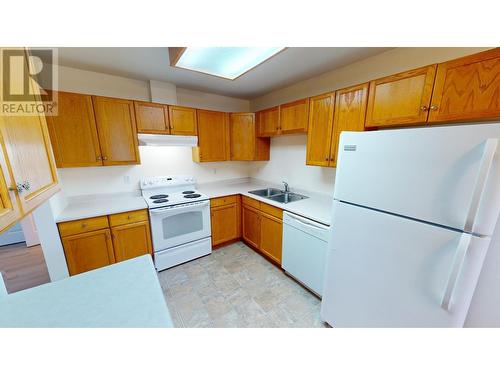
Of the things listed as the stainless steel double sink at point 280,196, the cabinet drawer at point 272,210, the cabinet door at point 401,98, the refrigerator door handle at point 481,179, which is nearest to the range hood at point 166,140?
the stainless steel double sink at point 280,196

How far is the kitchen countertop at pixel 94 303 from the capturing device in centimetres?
73

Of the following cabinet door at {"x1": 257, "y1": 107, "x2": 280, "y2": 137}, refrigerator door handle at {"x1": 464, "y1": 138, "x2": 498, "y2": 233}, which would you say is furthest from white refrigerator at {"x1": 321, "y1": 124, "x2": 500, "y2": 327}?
cabinet door at {"x1": 257, "y1": 107, "x2": 280, "y2": 137}

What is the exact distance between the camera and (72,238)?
1810 mm

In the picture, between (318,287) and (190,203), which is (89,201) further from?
(318,287)

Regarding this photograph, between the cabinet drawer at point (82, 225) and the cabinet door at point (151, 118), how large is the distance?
3.72 feet

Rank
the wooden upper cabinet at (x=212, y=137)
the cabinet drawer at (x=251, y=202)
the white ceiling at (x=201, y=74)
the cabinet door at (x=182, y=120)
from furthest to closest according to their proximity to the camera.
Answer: the wooden upper cabinet at (x=212, y=137), the cabinet drawer at (x=251, y=202), the cabinet door at (x=182, y=120), the white ceiling at (x=201, y=74)

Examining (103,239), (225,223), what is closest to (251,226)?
(225,223)

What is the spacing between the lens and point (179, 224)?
94.3 inches

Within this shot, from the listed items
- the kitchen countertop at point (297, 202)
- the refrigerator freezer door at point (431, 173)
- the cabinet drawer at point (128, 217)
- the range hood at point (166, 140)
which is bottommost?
the cabinet drawer at point (128, 217)

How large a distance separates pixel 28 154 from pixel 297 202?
2.22m

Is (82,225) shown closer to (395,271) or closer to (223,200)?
(223,200)

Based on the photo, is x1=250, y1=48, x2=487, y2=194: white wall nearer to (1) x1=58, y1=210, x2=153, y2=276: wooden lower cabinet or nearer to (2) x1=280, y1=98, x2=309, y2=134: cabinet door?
(2) x1=280, y1=98, x2=309, y2=134: cabinet door

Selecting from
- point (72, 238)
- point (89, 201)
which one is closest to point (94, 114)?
point (89, 201)

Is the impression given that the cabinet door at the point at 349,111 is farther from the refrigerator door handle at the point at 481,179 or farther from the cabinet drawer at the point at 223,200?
the cabinet drawer at the point at 223,200
